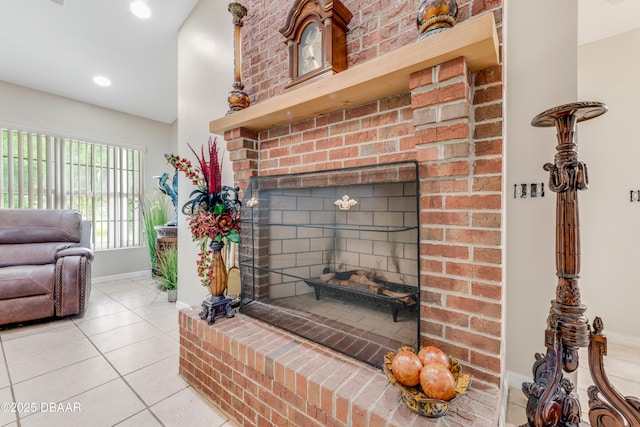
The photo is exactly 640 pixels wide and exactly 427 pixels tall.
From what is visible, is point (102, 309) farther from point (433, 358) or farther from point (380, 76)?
point (380, 76)

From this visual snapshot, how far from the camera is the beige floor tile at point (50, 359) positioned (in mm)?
1771

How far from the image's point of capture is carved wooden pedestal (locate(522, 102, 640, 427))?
3.12 ft

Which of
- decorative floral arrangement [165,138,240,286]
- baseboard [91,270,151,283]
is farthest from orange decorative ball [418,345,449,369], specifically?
baseboard [91,270,151,283]

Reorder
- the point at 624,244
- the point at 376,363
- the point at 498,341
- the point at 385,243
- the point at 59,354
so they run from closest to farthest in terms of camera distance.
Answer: the point at 498,341 → the point at 376,363 → the point at 385,243 → the point at 59,354 → the point at 624,244

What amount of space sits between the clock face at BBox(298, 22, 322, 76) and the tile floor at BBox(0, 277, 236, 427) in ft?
6.63

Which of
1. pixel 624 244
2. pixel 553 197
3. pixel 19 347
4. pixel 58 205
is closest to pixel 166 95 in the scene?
pixel 58 205

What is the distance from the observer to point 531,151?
1.59 meters

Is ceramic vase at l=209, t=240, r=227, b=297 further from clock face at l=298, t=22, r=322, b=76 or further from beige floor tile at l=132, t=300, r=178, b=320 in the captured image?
beige floor tile at l=132, t=300, r=178, b=320

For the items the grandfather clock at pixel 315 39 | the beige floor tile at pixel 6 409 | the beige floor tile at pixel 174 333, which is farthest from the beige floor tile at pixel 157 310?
the grandfather clock at pixel 315 39

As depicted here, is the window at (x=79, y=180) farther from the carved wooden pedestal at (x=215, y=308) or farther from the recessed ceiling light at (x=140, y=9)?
the carved wooden pedestal at (x=215, y=308)

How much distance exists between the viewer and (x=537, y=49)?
1539mm

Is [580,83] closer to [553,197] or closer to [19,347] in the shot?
[553,197]

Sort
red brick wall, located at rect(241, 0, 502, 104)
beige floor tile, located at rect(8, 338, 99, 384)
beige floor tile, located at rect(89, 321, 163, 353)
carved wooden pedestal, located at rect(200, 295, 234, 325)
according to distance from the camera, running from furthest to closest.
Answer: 1. beige floor tile, located at rect(89, 321, 163, 353)
2. beige floor tile, located at rect(8, 338, 99, 384)
3. carved wooden pedestal, located at rect(200, 295, 234, 325)
4. red brick wall, located at rect(241, 0, 502, 104)

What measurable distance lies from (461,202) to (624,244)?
2224 millimetres
